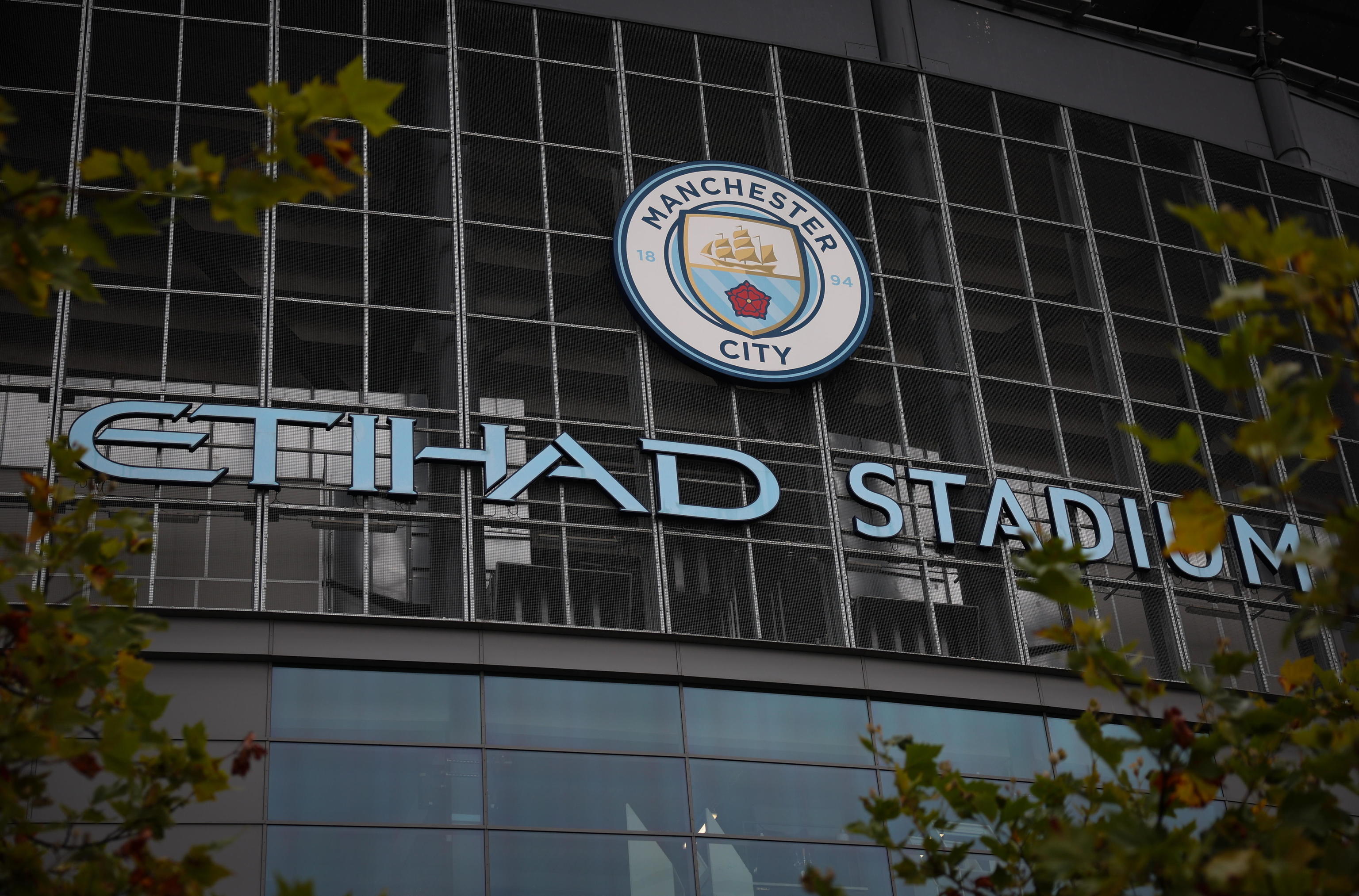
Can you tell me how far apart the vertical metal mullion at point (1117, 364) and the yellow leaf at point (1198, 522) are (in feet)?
58.3

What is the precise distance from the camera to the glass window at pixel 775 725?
2044 centimetres

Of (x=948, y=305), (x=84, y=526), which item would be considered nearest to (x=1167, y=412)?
(x=948, y=305)

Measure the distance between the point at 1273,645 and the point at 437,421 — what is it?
13.3m

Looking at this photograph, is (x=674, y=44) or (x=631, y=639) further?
(x=674, y=44)

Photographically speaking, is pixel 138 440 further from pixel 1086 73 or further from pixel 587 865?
pixel 1086 73

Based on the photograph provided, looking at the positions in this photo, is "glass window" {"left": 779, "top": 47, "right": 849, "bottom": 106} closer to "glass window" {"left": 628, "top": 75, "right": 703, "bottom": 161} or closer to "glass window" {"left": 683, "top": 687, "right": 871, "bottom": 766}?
"glass window" {"left": 628, "top": 75, "right": 703, "bottom": 161}

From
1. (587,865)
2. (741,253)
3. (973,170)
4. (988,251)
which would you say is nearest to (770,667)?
(587,865)

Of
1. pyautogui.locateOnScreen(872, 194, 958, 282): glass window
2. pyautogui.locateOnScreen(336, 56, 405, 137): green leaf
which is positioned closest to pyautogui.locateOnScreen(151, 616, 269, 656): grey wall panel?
pyautogui.locateOnScreen(872, 194, 958, 282): glass window

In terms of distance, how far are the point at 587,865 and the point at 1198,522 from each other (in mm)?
13773

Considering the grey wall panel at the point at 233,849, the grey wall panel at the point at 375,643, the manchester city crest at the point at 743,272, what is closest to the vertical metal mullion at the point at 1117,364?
the manchester city crest at the point at 743,272

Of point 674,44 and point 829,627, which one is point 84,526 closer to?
point 829,627

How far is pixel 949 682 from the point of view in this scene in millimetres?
21641

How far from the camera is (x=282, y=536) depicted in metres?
20.3

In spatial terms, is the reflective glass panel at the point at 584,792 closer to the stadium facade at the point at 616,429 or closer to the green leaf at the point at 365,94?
the stadium facade at the point at 616,429
